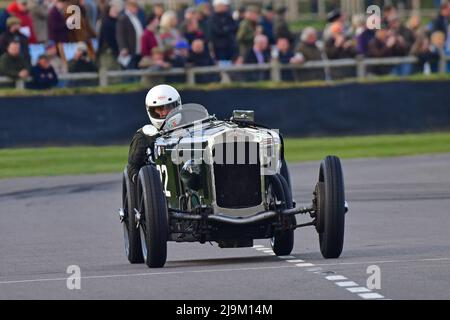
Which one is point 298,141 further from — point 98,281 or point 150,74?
point 98,281

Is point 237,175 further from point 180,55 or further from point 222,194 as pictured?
point 180,55

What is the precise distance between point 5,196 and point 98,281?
9058 millimetres

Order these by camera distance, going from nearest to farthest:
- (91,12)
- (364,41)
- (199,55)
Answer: (91,12), (199,55), (364,41)

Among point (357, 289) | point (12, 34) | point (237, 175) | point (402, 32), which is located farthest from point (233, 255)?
point (402, 32)

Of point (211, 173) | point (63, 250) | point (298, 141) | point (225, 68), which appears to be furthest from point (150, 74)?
point (211, 173)

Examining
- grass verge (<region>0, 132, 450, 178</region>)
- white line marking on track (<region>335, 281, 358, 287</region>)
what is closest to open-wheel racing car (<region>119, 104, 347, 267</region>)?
white line marking on track (<region>335, 281, 358, 287</region>)

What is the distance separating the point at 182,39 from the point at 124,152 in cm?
258

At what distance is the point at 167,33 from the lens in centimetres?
2517

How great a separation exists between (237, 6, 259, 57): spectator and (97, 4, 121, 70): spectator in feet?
8.23

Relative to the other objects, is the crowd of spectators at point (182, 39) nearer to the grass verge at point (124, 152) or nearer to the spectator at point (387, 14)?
the spectator at point (387, 14)

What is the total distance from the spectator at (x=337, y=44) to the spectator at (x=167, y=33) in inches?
135

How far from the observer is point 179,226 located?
10383 mm

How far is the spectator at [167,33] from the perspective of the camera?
25.1 meters

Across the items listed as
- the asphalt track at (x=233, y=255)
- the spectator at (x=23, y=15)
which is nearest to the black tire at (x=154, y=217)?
the asphalt track at (x=233, y=255)
